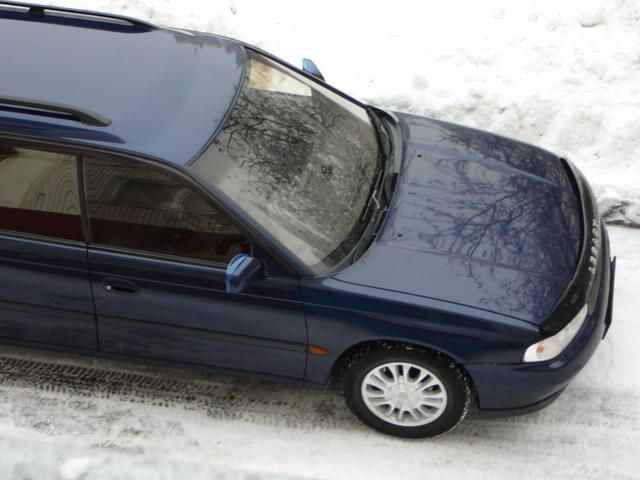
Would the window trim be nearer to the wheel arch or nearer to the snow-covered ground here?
the wheel arch

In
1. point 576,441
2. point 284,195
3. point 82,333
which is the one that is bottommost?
point 576,441

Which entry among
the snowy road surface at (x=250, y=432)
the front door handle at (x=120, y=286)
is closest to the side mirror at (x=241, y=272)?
the front door handle at (x=120, y=286)

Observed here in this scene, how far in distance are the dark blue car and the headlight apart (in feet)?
0.04

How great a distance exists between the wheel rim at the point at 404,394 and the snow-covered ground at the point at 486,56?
2.59 meters

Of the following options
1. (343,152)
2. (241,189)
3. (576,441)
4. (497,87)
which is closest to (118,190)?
(241,189)

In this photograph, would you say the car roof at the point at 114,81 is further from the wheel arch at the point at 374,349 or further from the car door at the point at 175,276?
the wheel arch at the point at 374,349

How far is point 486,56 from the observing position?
7.06 meters

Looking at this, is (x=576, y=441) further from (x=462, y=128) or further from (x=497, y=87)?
(x=497, y=87)

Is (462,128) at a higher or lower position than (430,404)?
higher

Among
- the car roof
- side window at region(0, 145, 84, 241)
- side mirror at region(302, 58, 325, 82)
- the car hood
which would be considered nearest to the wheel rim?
the car hood

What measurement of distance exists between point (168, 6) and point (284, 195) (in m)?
4.04

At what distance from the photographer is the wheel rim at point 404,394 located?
4141mm

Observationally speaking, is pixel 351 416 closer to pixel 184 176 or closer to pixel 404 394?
pixel 404 394

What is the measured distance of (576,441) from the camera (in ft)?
14.5
